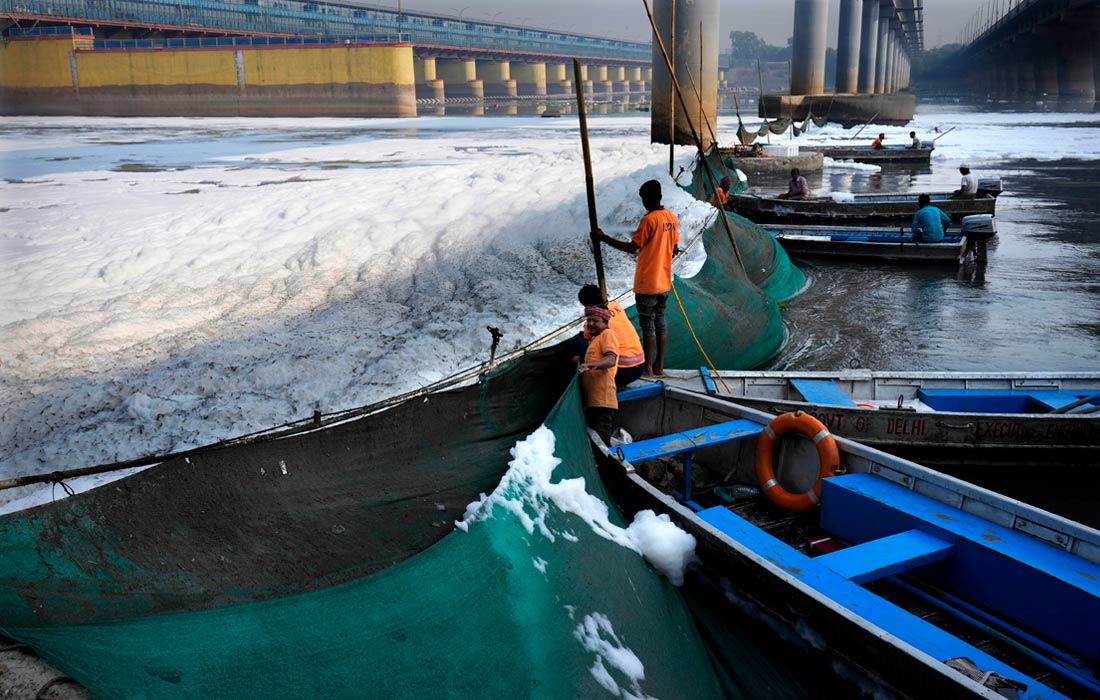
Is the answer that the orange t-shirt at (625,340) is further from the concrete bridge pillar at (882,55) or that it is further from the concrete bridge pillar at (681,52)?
the concrete bridge pillar at (882,55)

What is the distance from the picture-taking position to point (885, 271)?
597 inches

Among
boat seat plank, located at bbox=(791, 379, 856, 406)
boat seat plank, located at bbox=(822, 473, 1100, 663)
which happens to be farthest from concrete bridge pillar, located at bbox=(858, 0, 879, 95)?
boat seat plank, located at bbox=(822, 473, 1100, 663)

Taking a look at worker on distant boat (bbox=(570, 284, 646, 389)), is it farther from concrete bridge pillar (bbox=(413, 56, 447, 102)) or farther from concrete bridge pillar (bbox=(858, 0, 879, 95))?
concrete bridge pillar (bbox=(413, 56, 447, 102))

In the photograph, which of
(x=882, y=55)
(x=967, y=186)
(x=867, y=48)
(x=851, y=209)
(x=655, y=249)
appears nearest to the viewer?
(x=655, y=249)

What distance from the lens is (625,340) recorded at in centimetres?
640

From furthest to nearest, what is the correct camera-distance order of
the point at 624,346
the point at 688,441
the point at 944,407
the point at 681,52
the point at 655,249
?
1. the point at 681,52
2. the point at 944,407
3. the point at 655,249
4. the point at 624,346
5. the point at 688,441

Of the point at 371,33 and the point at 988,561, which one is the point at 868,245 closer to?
the point at 988,561

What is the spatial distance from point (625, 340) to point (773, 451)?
1378 mm

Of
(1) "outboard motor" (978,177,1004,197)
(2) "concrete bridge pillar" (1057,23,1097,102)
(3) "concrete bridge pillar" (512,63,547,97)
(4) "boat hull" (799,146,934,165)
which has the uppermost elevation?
(3) "concrete bridge pillar" (512,63,547,97)

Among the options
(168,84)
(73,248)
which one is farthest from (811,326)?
(168,84)

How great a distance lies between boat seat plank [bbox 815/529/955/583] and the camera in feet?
14.7

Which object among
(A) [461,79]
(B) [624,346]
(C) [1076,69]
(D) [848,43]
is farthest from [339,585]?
(C) [1076,69]

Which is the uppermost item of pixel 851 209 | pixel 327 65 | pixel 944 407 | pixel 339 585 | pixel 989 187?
pixel 327 65

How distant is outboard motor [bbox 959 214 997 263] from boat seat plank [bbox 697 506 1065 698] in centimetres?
1257
